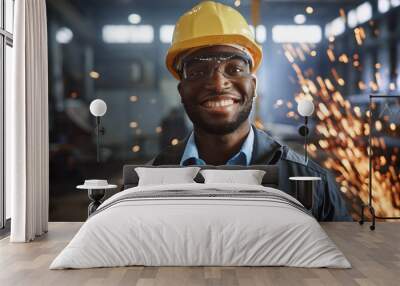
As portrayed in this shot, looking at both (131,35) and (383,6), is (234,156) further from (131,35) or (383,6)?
(383,6)

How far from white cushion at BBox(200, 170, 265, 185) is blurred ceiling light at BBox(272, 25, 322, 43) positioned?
5.31 ft

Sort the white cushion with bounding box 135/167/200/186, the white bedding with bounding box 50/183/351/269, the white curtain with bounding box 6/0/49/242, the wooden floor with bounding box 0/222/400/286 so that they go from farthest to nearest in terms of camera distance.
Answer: the white cushion with bounding box 135/167/200/186 → the white curtain with bounding box 6/0/49/242 → the white bedding with bounding box 50/183/351/269 → the wooden floor with bounding box 0/222/400/286

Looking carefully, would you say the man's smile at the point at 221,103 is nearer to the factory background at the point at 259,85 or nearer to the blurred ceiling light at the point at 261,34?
the factory background at the point at 259,85

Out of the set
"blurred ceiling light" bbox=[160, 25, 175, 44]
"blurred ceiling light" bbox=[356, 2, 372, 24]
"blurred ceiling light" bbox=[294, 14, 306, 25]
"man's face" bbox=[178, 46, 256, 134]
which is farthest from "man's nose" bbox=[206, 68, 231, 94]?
"blurred ceiling light" bbox=[356, 2, 372, 24]

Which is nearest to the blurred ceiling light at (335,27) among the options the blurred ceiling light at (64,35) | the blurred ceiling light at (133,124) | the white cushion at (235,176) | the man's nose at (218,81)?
the man's nose at (218,81)

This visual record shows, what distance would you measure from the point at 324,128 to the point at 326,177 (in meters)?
0.56

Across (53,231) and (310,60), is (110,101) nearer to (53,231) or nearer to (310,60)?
(53,231)

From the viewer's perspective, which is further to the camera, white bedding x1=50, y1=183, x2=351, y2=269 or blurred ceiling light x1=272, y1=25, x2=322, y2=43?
blurred ceiling light x1=272, y1=25, x2=322, y2=43

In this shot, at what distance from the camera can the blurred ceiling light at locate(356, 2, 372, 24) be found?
646 cm

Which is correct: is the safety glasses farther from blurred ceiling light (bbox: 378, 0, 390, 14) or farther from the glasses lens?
blurred ceiling light (bbox: 378, 0, 390, 14)

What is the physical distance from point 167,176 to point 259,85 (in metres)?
1.53

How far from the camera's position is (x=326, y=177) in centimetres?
643

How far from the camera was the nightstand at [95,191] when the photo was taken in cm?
601

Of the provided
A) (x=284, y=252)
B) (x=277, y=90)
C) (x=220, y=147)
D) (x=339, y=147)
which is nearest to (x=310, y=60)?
(x=277, y=90)
